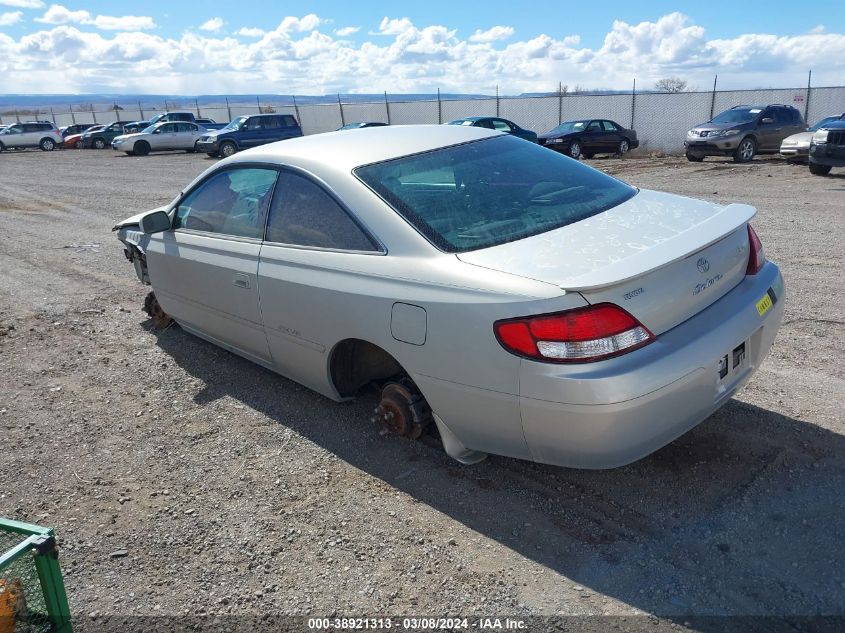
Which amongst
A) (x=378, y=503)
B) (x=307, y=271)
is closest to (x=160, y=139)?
(x=307, y=271)

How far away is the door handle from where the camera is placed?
13.2ft

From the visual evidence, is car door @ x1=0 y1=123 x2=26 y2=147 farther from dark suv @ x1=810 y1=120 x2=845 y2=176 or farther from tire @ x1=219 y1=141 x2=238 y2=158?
dark suv @ x1=810 y1=120 x2=845 y2=176

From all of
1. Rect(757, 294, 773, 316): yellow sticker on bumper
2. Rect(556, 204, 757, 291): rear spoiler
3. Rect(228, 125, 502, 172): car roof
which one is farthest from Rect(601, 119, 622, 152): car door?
Rect(757, 294, 773, 316): yellow sticker on bumper

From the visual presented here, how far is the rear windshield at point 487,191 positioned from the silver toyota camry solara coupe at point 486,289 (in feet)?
0.04

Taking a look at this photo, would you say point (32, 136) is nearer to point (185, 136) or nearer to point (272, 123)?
point (185, 136)

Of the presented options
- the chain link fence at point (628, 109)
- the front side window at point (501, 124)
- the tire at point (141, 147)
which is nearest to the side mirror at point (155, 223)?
the front side window at point (501, 124)

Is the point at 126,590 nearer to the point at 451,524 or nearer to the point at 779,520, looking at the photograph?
the point at 451,524

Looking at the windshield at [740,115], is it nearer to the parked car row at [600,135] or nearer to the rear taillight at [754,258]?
the parked car row at [600,135]

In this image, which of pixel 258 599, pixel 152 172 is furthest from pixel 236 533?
A: pixel 152 172

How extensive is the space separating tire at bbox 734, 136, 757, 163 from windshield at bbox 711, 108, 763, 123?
590 mm

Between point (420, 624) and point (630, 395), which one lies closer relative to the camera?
point (420, 624)

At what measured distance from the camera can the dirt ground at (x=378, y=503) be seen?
8.61ft

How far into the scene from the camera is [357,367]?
382 centimetres

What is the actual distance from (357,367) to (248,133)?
85.4 feet
